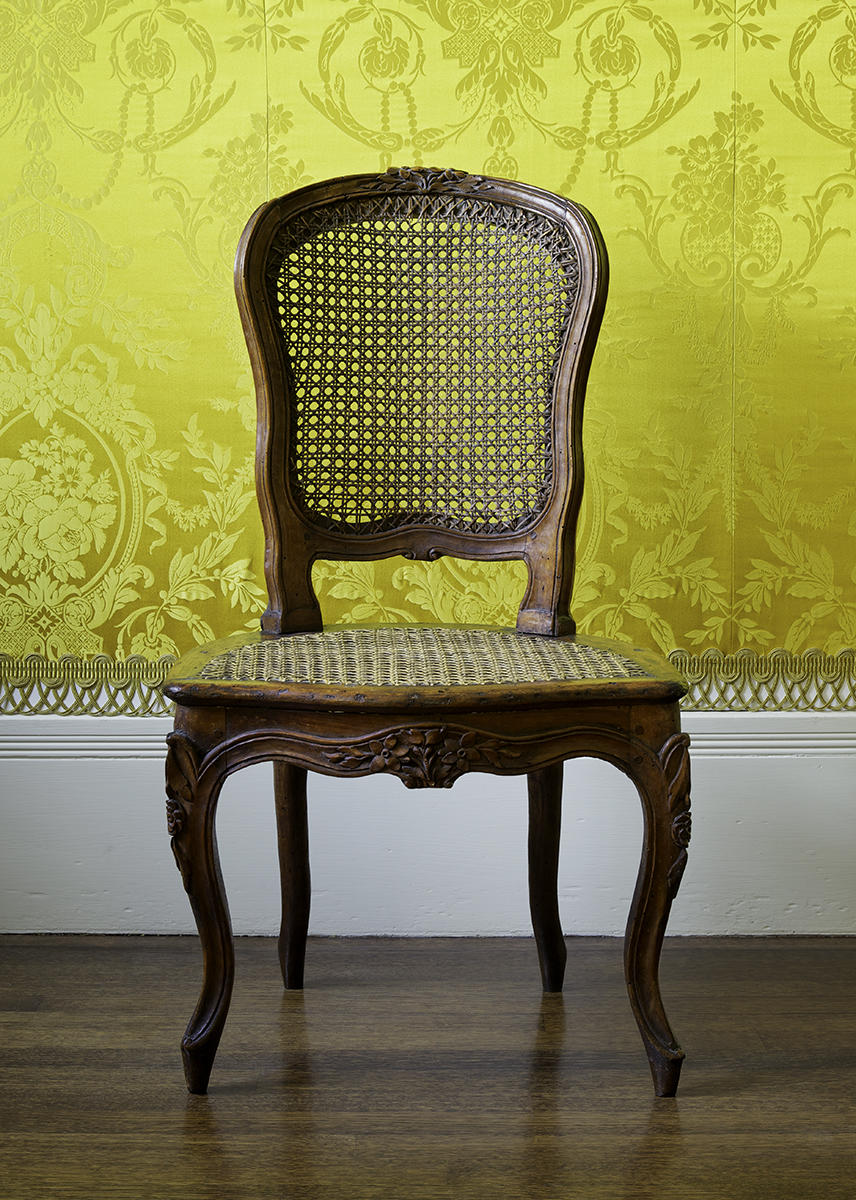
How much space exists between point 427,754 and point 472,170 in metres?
1.06

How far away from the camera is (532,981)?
1.71 meters

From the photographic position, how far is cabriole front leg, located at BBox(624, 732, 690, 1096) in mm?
1308

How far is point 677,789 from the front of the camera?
1.31 m

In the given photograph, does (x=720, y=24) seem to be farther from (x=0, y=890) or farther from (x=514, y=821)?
(x=0, y=890)

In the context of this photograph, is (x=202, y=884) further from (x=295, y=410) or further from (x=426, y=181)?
(x=426, y=181)

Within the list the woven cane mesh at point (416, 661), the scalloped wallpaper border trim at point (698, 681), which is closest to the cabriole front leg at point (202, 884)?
the woven cane mesh at point (416, 661)

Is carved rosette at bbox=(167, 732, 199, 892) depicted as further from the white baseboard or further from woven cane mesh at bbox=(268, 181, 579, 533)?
the white baseboard

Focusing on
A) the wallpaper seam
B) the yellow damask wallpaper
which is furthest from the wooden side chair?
the wallpaper seam

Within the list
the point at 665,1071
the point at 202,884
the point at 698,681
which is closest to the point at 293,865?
the point at 202,884

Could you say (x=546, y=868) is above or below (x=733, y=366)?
below

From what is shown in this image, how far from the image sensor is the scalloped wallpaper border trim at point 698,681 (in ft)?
6.29

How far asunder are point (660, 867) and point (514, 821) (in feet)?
2.01

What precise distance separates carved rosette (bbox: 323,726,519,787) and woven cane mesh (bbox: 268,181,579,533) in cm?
46

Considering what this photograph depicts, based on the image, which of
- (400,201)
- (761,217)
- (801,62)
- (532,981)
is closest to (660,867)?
(532,981)
